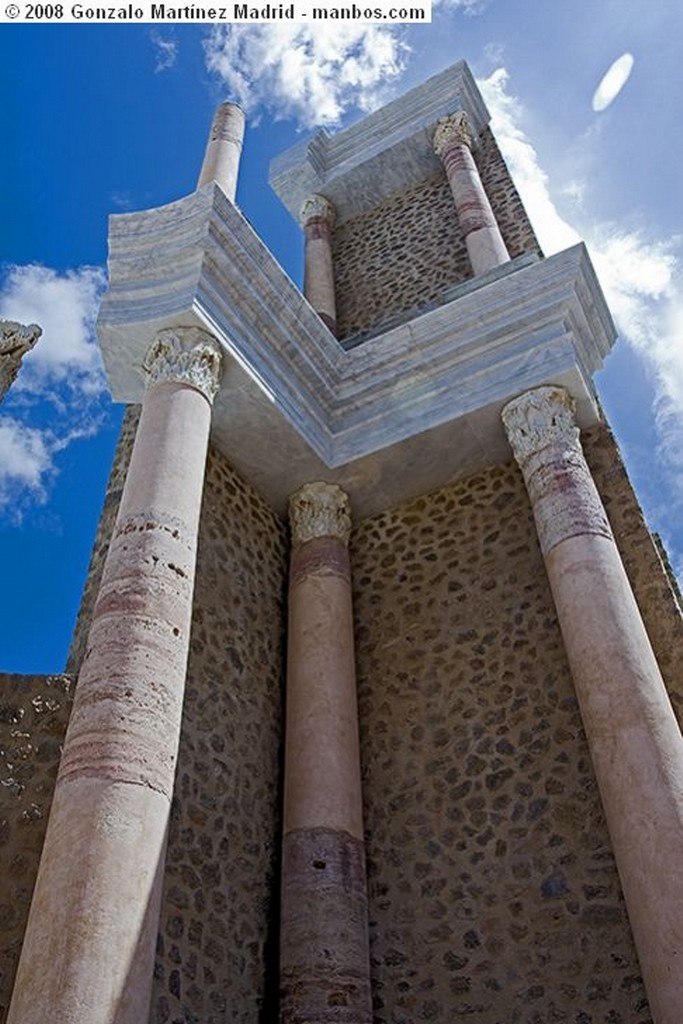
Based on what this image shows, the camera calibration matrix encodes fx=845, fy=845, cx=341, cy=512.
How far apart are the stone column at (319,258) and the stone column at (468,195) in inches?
77.7

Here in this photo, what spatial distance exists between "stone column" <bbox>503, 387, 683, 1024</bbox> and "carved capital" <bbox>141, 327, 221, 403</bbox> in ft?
8.60

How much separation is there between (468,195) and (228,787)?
344 inches

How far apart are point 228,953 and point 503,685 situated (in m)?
2.75

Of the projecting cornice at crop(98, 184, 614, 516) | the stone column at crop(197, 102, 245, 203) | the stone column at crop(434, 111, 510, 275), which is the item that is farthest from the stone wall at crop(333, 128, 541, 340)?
the projecting cornice at crop(98, 184, 614, 516)

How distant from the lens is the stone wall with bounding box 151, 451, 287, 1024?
5.14 metres

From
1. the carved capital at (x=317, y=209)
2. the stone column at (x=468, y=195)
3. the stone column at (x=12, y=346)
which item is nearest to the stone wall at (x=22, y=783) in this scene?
the stone column at (x=12, y=346)

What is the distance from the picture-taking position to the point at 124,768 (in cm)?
421

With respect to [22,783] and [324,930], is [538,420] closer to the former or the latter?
[324,930]

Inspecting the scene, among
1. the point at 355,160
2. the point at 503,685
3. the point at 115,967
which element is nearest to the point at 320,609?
the point at 503,685

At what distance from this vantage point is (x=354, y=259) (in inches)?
500

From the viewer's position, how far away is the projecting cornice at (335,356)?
6953 mm

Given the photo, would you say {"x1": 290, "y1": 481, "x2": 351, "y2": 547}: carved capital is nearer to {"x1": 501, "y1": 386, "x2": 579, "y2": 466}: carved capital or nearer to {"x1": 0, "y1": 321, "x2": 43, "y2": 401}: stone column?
{"x1": 501, "y1": 386, "x2": 579, "y2": 466}: carved capital

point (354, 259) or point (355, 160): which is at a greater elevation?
point (355, 160)

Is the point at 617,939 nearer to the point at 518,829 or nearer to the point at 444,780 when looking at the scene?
the point at 518,829
